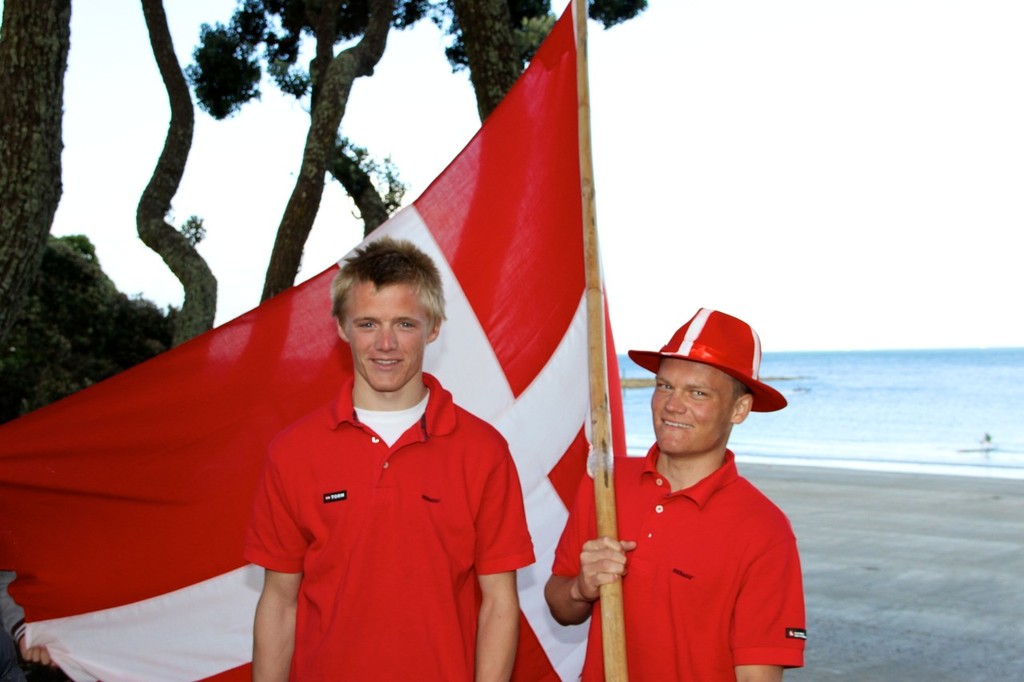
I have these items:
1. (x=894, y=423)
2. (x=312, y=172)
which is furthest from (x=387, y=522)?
(x=894, y=423)

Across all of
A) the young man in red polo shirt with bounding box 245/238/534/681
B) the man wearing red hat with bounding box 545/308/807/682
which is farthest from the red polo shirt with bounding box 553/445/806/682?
the young man in red polo shirt with bounding box 245/238/534/681

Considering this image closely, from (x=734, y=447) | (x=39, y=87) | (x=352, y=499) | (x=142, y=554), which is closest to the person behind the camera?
(x=352, y=499)

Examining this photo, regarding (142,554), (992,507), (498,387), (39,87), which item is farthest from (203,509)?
(992,507)

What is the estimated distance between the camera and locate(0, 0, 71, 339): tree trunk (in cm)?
480

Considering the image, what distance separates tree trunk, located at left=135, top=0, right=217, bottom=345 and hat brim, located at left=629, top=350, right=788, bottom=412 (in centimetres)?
528

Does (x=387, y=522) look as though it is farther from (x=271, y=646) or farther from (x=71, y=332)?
(x=71, y=332)

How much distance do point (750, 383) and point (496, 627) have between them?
2.47ft

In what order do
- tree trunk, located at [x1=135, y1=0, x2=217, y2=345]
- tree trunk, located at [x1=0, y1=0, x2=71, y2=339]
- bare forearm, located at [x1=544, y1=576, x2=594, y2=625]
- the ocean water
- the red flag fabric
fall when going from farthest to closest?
1. the ocean water
2. tree trunk, located at [x1=135, y1=0, x2=217, y2=345]
3. tree trunk, located at [x1=0, y1=0, x2=71, y2=339]
4. the red flag fabric
5. bare forearm, located at [x1=544, y1=576, x2=594, y2=625]

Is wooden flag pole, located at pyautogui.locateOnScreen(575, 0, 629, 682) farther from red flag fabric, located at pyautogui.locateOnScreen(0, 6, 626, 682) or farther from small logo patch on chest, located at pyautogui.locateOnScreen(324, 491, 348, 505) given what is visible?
red flag fabric, located at pyautogui.locateOnScreen(0, 6, 626, 682)

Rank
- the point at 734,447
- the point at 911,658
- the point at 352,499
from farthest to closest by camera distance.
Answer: the point at 734,447 → the point at 911,658 → the point at 352,499

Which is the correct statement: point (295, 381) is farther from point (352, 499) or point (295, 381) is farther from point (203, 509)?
point (352, 499)

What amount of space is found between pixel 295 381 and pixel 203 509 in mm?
488

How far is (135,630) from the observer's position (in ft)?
11.6

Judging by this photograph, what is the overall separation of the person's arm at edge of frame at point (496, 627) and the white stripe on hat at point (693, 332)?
1.98 feet
